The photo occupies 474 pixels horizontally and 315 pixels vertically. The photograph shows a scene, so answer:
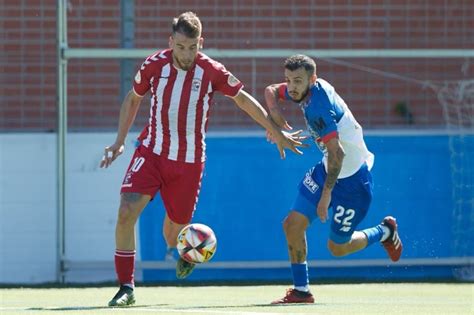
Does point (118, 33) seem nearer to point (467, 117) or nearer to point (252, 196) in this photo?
point (252, 196)

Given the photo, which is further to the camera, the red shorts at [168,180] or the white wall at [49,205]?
the white wall at [49,205]

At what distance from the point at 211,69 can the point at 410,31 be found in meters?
5.42

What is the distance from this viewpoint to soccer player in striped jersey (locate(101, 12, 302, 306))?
364 inches

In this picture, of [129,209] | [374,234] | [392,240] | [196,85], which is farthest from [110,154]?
[392,240]

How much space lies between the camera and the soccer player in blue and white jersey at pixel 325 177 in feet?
30.9

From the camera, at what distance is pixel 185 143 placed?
974 cm

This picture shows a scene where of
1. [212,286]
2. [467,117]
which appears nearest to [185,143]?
[212,286]

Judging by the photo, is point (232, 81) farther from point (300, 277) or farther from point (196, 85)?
point (300, 277)

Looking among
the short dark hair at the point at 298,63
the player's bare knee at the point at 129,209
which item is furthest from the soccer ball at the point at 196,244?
the short dark hair at the point at 298,63

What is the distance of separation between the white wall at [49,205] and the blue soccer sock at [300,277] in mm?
3898

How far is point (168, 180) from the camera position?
31.8ft

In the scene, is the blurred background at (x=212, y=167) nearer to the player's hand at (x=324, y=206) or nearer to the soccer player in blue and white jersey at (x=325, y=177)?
the soccer player in blue and white jersey at (x=325, y=177)

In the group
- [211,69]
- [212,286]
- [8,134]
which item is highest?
[211,69]

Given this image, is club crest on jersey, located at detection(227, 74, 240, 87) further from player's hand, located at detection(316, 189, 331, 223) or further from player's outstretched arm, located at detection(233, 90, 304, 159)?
player's hand, located at detection(316, 189, 331, 223)
